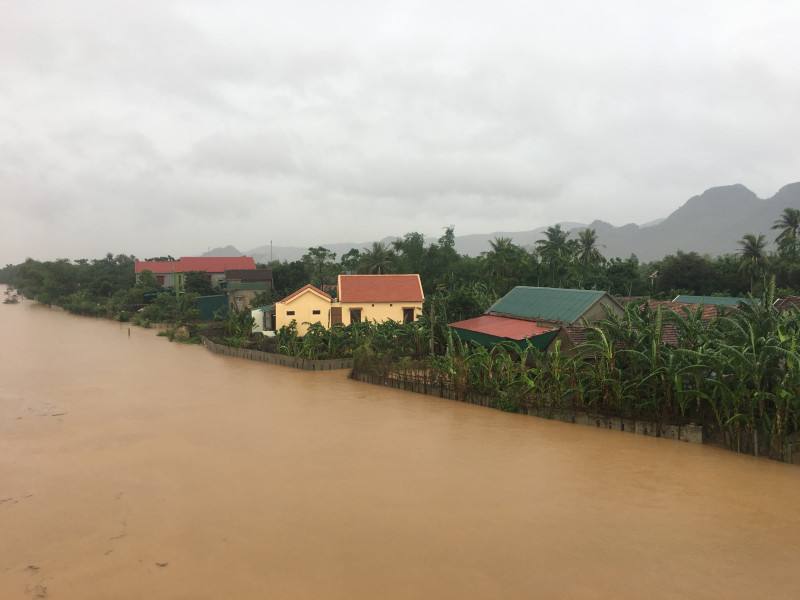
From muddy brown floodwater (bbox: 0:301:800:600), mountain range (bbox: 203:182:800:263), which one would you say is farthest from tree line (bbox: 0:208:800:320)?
mountain range (bbox: 203:182:800:263)

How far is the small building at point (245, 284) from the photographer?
96.2 ft

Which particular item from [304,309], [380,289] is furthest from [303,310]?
[380,289]

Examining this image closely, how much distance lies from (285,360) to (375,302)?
15.6 feet

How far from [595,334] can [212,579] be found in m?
8.33

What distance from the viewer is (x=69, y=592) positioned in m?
5.47

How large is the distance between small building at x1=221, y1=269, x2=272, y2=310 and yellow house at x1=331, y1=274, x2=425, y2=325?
993 centimetres

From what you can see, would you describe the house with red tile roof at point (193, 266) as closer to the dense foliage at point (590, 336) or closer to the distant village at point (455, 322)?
the dense foliage at point (590, 336)

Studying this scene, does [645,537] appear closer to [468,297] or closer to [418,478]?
[418,478]

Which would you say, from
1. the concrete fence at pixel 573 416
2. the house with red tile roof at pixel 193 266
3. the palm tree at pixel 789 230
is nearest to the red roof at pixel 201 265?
the house with red tile roof at pixel 193 266

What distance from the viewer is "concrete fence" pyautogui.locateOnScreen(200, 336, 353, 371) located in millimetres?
16750

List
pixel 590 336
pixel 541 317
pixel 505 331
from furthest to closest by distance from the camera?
pixel 541 317 < pixel 505 331 < pixel 590 336

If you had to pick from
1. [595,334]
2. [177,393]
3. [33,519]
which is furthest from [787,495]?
[177,393]

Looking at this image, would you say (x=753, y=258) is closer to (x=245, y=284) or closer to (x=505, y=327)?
(x=505, y=327)

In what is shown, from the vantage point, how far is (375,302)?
816 inches
